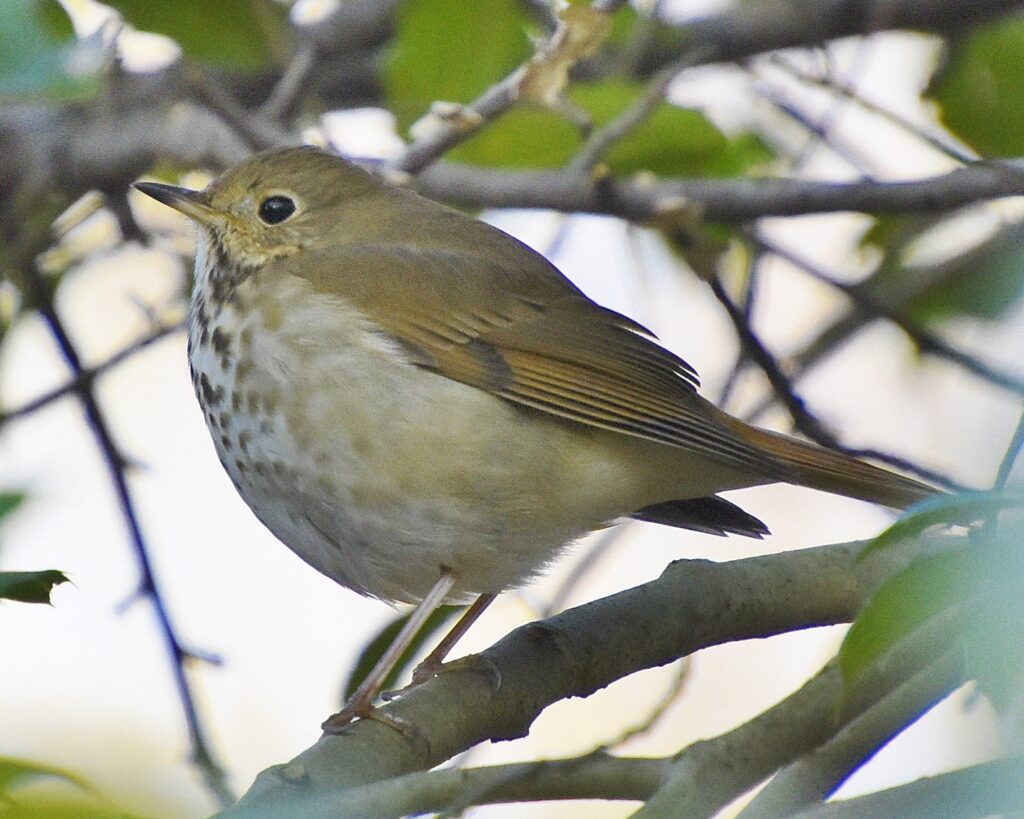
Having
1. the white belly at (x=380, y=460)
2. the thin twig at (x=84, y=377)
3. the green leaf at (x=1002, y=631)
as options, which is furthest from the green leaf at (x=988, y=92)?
the green leaf at (x=1002, y=631)

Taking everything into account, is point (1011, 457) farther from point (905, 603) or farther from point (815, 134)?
point (815, 134)

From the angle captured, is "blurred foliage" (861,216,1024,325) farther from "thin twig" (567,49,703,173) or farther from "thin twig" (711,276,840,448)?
"thin twig" (567,49,703,173)

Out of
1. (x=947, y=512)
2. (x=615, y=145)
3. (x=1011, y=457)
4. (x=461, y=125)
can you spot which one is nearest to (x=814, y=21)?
(x=615, y=145)

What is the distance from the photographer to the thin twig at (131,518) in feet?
12.9

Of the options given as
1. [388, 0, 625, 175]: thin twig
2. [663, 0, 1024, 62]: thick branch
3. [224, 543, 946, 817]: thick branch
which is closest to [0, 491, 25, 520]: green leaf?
[224, 543, 946, 817]: thick branch

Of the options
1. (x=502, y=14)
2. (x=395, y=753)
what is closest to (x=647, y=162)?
(x=502, y=14)

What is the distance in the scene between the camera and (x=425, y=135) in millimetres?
3730

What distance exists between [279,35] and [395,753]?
236cm

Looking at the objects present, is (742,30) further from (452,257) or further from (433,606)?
(433,606)

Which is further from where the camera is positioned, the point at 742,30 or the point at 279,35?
the point at 742,30

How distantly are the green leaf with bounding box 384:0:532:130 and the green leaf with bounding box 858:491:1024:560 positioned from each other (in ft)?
8.50

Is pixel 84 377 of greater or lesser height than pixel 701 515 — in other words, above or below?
above

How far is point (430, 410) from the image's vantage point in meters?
3.32

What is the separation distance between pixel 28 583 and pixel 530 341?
1.87 m
